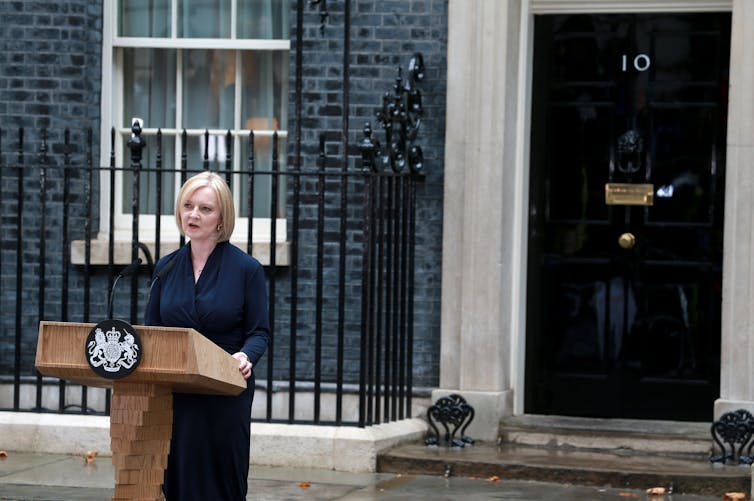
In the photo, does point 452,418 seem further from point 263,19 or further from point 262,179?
point 263,19

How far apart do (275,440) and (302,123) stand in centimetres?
200

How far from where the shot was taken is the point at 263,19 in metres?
9.34

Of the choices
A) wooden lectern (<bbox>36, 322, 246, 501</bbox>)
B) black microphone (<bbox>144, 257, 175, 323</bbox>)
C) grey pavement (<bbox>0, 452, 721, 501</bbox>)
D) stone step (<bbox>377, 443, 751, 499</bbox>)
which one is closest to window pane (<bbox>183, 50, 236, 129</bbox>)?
grey pavement (<bbox>0, 452, 721, 501</bbox>)

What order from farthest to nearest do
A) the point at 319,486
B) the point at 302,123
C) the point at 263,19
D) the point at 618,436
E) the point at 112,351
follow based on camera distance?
the point at 263,19 → the point at 302,123 → the point at 618,436 → the point at 319,486 → the point at 112,351

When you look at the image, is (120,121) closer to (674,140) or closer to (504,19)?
(504,19)

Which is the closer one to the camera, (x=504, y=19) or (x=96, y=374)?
(x=96, y=374)

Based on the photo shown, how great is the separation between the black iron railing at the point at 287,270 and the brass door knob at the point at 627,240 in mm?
1287

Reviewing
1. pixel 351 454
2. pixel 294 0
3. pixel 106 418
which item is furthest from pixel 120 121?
pixel 351 454

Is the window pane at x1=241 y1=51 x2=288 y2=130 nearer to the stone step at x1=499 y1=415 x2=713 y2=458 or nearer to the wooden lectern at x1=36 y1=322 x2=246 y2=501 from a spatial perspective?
the stone step at x1=499 y1=415 x2=713 y2=458

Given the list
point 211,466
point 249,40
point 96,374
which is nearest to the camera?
point 96,374

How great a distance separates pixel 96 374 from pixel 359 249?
14.0ft

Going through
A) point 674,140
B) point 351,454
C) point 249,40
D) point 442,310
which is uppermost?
point 249,40

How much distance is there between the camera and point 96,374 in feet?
15.7

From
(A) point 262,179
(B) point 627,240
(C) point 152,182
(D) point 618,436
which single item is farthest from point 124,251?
(D) point 618,436
